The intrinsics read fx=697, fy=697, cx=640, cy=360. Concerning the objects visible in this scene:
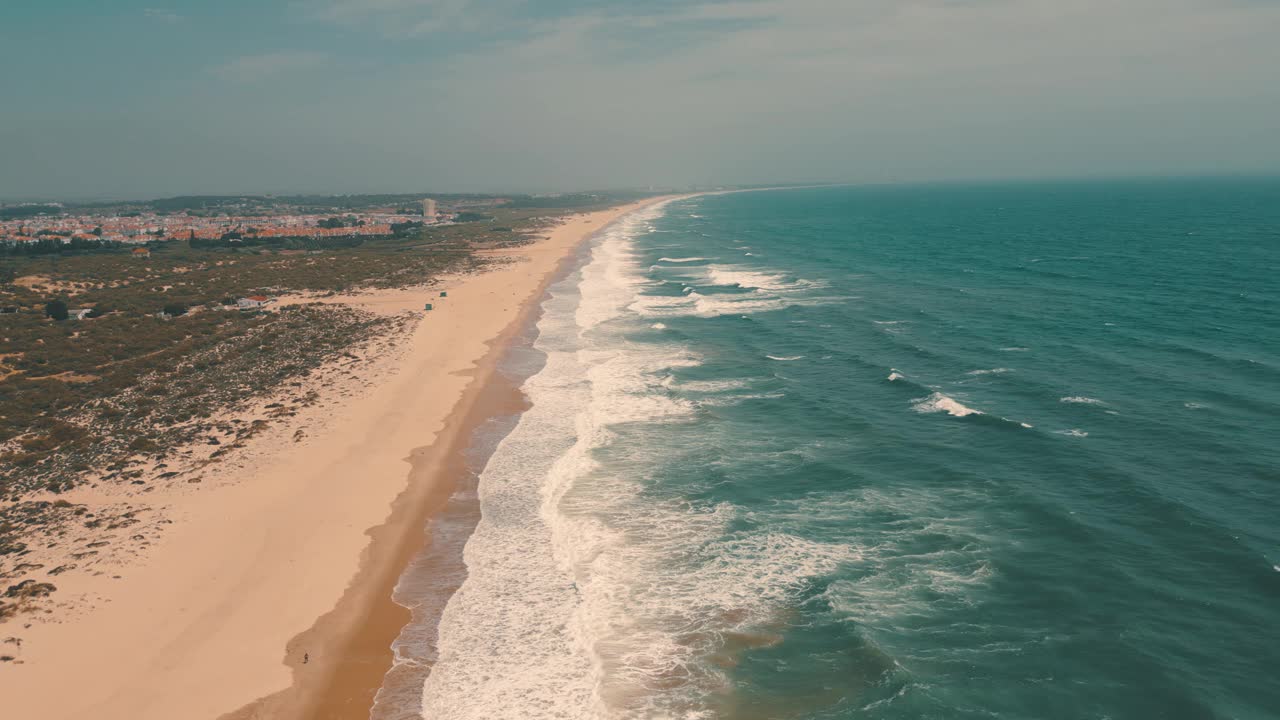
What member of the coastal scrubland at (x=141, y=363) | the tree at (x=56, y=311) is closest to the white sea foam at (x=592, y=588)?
the coastal scrubland at (x=141, y=363)

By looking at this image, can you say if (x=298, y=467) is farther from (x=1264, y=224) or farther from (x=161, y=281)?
(x=1264, y=224)

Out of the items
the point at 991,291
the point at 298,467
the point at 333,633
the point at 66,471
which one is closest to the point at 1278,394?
the point at 991,291

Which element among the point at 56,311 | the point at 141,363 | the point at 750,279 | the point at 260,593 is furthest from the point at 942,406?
the point at 56,311

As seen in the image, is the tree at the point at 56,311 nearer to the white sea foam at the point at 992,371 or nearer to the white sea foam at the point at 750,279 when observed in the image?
the white sea foam at the point at 750,279

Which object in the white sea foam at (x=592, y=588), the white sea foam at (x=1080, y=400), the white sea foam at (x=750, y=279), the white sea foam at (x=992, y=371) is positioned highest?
the white sea foam at (x=750, y=279)

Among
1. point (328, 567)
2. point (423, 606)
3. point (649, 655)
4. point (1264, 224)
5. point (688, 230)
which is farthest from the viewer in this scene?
point (688, 230)

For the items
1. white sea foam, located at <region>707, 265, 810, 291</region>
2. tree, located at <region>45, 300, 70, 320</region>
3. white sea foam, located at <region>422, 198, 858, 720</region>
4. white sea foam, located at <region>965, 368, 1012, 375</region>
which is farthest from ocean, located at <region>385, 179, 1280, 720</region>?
tree, located at <region>45, 300, 70, 320</region>

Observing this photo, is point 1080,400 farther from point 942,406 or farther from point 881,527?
point 881,527
